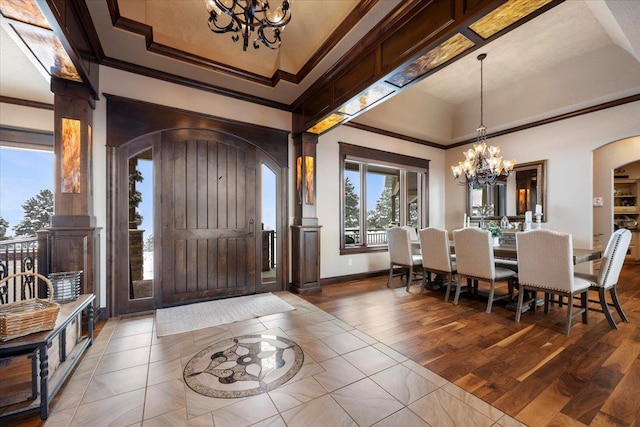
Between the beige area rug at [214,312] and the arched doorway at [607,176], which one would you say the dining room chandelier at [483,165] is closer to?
the arched doorway at [607,176]

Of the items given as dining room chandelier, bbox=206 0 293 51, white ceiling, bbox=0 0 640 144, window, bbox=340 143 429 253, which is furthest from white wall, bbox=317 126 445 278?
dining room chandelier, bbox=206 0 293 51

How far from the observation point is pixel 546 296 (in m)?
3.27

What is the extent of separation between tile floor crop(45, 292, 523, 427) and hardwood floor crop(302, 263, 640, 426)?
23 cm

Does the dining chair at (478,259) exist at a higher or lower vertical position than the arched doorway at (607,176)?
lower

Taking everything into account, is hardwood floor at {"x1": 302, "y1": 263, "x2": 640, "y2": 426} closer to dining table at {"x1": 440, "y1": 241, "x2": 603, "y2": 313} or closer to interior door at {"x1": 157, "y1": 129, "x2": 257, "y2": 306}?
dining table at {"x1": 440, "y1": 241, "x2": 603, "y2": 313}

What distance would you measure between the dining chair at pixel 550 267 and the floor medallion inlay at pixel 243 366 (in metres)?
2.58

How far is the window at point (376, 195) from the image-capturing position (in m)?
5.17

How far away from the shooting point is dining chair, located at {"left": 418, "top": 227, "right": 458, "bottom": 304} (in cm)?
368

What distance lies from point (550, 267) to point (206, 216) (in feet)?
13.5

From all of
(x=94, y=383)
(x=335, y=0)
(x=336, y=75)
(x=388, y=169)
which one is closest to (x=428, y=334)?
(x=94, y=383)

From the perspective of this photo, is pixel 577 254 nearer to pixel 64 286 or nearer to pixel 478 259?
pixel 478 259

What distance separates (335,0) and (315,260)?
130 inches

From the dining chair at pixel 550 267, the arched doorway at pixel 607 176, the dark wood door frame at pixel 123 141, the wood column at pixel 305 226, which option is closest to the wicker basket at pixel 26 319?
the dark wood door frame at pixel 123 141

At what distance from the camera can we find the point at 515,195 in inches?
209
